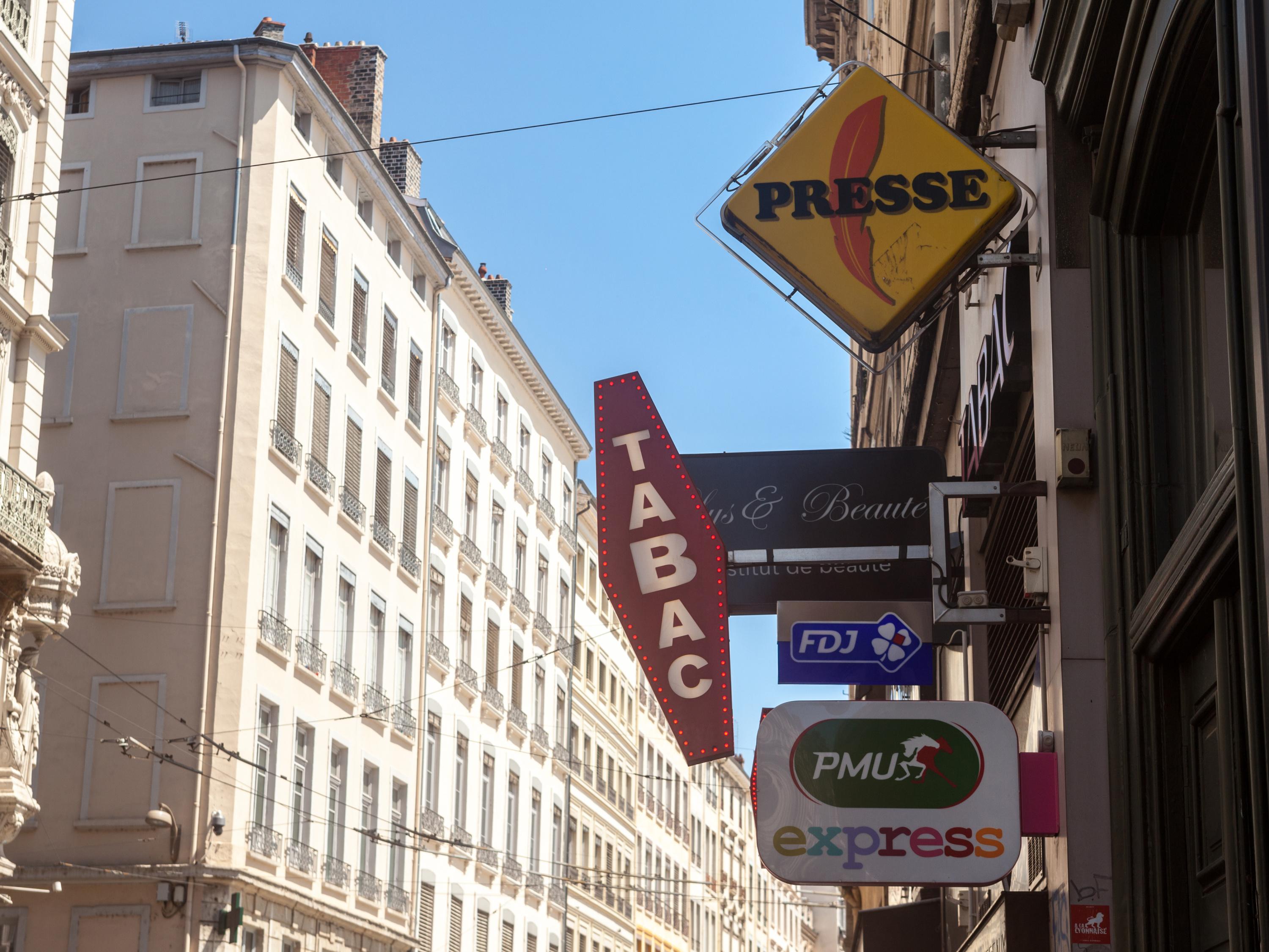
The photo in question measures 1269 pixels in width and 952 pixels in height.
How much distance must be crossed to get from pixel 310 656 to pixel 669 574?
2254cm

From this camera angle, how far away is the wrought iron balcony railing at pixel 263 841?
27641mm

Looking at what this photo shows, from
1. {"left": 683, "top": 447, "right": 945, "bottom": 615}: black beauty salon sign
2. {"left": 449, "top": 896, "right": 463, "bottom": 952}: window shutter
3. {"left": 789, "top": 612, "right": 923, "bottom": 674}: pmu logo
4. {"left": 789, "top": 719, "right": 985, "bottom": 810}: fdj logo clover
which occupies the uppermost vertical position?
{"left": 683, "top": 447, "right": 945, "bottom": 615}: black beauty salon sign

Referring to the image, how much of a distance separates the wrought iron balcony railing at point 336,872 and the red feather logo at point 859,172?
81.7 feet

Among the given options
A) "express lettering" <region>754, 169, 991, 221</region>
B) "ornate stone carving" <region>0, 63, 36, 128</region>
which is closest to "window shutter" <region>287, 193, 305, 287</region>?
"ornate stone carving" <region>0, 63, 36, 128</region>

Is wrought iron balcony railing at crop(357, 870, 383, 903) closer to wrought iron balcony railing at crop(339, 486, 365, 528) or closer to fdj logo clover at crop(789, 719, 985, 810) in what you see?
wrought iron balcony railing at crop(339, 486, 365, 528)

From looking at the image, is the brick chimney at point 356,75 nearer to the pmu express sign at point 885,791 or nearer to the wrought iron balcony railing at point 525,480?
the wrought iron balcony railing at point 525,480

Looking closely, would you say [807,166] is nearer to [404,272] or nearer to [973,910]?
[973,910]

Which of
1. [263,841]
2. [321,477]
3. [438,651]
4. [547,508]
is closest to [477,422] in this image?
[438,651]

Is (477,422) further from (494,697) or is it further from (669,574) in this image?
(669,574)

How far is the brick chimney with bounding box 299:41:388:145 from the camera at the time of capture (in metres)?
37.9

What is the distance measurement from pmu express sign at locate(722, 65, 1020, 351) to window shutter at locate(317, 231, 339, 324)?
82.1 feet

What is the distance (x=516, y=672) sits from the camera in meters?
44.5

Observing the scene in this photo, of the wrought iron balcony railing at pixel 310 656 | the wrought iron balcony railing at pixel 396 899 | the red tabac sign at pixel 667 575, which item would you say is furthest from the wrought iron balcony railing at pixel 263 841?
the red tabac sign at pixel 667 575

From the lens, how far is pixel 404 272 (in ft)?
124
